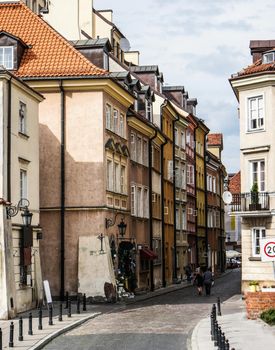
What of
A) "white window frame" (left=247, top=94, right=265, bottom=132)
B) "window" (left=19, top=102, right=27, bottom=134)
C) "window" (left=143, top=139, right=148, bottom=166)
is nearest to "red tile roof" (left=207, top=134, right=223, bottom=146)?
"window" (left=143, top=139, right=148, bottom=166)

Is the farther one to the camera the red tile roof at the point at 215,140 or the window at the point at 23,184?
the red tile roof at the point at 215,140

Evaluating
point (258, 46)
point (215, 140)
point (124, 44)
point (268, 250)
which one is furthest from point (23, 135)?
point (215, 140)

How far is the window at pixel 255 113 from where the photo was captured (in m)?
42.2

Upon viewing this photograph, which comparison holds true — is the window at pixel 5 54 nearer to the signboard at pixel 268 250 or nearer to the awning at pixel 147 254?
the awning at pixel 147 254

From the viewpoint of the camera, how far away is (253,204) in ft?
136

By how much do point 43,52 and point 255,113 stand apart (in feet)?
36.0

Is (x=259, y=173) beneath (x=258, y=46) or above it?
beneath

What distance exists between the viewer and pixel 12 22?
45.3 metres

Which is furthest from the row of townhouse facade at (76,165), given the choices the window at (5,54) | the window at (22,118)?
the window at (22,118)

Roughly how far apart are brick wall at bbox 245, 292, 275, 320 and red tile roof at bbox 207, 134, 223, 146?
68.7 meters

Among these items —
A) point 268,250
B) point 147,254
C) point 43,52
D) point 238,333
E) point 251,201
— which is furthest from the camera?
point 147,254

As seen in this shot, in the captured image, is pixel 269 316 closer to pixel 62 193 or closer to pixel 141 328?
pixel 141 328

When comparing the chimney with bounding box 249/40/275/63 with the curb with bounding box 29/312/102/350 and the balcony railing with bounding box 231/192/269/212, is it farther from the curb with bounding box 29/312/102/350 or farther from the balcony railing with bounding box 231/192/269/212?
the curb with bounding box 29/312/102/350

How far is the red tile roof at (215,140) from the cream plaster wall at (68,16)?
139 feet
